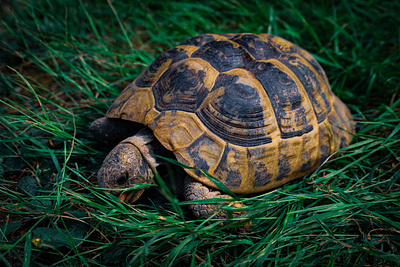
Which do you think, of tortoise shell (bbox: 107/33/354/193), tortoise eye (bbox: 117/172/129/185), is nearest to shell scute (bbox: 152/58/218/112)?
tortoise shell (bbox: 107/33/354/193)

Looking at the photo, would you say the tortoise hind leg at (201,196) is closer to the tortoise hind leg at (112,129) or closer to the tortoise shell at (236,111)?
the tortoise shell at (236,111)

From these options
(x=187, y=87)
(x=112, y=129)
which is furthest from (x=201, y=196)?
(x=112, y=129)

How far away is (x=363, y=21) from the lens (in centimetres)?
409

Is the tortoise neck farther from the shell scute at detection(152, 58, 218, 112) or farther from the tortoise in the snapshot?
the shell scute at detection(152, 58, 218, 112)

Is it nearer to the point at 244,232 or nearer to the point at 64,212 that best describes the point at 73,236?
the point at 64,212

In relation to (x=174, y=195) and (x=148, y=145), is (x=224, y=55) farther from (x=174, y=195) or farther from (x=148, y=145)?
(x=174, y=195)

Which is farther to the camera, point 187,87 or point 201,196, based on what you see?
point 187,87

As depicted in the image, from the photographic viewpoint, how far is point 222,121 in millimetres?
2109

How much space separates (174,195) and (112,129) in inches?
43.9

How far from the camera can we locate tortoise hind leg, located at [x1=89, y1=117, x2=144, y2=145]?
2.49 metres

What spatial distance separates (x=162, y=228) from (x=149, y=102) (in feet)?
3.08

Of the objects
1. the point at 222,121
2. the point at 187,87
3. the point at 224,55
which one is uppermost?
the point at 224,55

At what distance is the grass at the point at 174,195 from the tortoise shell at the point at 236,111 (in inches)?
8.8

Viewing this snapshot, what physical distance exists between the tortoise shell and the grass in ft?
0.73
